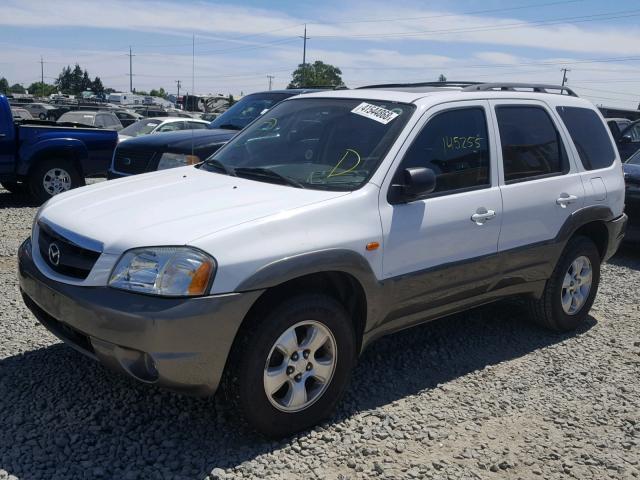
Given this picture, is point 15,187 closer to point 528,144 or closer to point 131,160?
point 131,160

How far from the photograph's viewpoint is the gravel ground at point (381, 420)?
321 cm

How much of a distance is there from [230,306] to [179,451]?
2.79ft

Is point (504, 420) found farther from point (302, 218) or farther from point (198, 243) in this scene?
point (198, 243)

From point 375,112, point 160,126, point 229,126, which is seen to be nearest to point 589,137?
point 375,112

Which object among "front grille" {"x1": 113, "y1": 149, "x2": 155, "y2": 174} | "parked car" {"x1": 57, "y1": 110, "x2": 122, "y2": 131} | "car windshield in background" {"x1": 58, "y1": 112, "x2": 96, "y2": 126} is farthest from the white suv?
"parked car" {"x1": 57, "y1": 110, "x2": 122, "y2": 131}

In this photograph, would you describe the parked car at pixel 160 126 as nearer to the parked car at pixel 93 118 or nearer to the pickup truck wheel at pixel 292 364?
the parked car at pixel 93 118

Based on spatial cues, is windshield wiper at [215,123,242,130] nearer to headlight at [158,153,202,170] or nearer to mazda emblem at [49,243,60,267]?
headlight at [158,153,202,170]

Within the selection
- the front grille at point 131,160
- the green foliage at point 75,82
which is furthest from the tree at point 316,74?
the front grille at point 131,160

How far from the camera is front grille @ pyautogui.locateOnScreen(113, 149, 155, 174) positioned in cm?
772

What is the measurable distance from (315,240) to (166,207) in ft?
2.66

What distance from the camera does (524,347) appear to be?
16.3 ft

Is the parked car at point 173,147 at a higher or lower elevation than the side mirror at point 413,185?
lower

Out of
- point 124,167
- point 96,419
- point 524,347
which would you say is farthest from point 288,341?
point 124,167

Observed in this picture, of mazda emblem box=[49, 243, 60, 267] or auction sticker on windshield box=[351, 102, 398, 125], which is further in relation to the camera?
auction sticker on windshield box=[351, 102, 398, 125]
